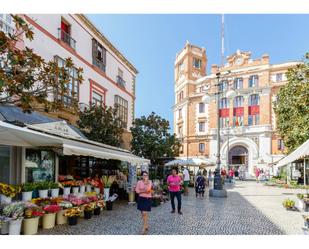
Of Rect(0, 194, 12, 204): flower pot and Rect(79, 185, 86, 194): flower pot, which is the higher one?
Rect(0, 194, 12, 204): flower pot

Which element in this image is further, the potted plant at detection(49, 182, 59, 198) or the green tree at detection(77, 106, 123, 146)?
the green tree at detection(77, 106, 123, 146)

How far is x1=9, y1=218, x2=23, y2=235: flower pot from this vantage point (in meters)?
6.92

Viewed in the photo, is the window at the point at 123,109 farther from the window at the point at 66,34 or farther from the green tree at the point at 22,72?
the green tree at the point at 22,72

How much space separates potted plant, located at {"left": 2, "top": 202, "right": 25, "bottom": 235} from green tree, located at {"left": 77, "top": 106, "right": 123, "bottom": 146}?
10095 millimetres

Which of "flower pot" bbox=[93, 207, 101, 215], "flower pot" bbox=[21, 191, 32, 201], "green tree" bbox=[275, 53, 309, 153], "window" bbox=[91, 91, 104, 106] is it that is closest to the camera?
"flower pot" bbox=[21, 191, 32, 201]

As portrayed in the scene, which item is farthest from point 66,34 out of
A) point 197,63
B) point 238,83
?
point 197,63

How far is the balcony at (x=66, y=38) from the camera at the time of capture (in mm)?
17609

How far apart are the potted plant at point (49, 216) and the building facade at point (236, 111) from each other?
115 ft

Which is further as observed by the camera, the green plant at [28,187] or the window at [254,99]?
the window at [254,99]

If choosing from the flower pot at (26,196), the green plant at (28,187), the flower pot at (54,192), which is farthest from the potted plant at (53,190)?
the flower pot at (26,196)

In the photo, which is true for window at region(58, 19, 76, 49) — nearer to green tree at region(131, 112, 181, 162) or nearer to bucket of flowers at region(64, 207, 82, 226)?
green tree at region(131, 112, 181, 162)

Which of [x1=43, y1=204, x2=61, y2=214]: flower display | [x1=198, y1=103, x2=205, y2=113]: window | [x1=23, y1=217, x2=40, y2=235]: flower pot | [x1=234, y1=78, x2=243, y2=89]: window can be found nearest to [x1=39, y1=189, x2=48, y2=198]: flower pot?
[x1=43, y1=204, x2=61, y2=214]: flower display

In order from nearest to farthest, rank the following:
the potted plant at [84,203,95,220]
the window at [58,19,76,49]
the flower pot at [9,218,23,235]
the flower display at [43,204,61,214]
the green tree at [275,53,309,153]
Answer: the flower pot at [9,218,23,235] → the flower display at [43,204,61,214] → the potted plant at [84,203,95,220] → the window at [58,19,76,49] → the green tree at [275,53,309,153]

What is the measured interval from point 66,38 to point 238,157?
37060mm
